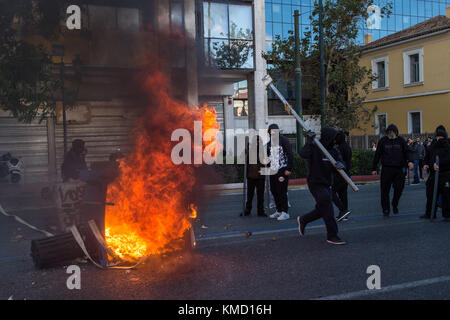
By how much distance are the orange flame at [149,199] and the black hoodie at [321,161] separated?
196 centimetres

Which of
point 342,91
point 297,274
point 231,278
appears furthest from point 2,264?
point 342,91

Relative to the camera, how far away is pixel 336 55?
20281 millimetres

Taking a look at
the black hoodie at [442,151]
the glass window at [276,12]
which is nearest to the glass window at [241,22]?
the black hoodie at [442,151]

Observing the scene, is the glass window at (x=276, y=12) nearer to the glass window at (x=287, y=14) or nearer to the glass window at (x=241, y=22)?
the glass window at (x=287, y=14)

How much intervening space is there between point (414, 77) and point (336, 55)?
1417 centimetres

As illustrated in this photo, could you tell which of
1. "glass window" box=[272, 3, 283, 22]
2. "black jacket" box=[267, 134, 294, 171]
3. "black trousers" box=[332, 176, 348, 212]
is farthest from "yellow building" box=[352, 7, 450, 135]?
"black jacket" box=[267, 134, 294, 171]

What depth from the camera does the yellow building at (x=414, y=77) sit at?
29484 millimetres

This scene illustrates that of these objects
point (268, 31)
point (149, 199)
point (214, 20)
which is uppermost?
point (268, 31)

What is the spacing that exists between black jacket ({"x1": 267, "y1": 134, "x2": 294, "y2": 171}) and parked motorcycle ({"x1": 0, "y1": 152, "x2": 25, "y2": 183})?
36.2 ft

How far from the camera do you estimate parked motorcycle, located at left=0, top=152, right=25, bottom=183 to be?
15812 mm

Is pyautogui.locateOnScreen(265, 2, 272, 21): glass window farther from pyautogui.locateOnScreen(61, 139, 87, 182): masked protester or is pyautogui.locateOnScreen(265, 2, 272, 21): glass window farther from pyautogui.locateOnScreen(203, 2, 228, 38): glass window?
pyautogui.locateOnScreen(61, 139, 87, 182): masked protester

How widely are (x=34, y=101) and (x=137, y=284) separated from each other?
25.8 feet

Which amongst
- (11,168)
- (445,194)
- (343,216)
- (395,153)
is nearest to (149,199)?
(343,216)

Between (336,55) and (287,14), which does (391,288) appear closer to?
(336,55)
